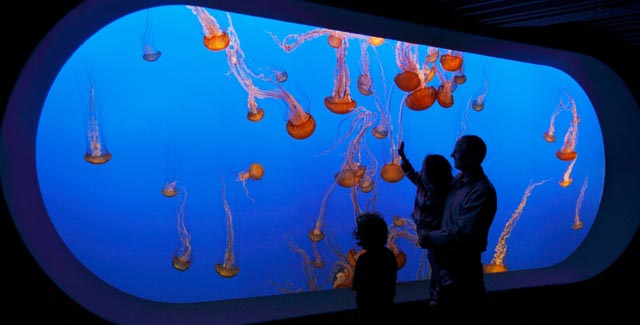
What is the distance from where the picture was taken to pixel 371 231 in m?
1.88

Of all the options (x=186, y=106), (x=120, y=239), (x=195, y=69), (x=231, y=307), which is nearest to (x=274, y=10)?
(x=231, y=307)

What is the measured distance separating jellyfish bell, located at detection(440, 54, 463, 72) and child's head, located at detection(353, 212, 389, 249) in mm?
3346

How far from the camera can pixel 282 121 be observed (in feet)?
22.1

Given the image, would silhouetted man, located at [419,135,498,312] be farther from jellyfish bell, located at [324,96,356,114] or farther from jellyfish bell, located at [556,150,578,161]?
jellyfish bell, located at [556,150,578,161]

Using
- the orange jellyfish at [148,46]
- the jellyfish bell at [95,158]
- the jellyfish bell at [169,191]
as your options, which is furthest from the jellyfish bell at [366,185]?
the jellyfish bell at [95,158]

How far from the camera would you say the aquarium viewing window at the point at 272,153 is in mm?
2791

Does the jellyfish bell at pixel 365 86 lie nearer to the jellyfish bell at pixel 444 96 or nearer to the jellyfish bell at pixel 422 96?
the jellyfish bell at pixel 422 96

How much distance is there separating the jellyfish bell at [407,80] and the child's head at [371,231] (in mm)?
2798

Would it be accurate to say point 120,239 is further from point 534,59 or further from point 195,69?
point 534,59

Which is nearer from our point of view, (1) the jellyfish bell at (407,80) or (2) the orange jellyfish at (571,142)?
(1) the jellyfish bell at (407,80)

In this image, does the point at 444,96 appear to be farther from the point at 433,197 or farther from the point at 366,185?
the point at 433,197

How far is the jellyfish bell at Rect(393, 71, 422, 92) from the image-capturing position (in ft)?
14.7

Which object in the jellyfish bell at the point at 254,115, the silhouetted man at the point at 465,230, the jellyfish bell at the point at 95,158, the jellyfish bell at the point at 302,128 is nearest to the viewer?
the silhouetted man at the point at 465,230

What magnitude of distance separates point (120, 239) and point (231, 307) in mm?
6094
